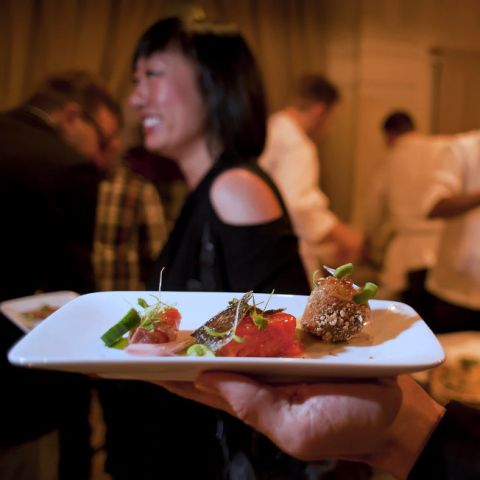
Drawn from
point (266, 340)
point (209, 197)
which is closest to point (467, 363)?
point (209, 197)

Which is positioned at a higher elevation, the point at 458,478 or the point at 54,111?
the point at 54,111

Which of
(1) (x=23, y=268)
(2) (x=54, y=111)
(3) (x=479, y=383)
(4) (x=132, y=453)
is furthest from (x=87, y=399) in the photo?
(3) (x=479, y=383)

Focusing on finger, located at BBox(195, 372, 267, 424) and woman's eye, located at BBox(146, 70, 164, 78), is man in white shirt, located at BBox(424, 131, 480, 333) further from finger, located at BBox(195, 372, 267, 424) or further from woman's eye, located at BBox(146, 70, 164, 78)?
finger, located at BBox(195, 372, 267, 424)

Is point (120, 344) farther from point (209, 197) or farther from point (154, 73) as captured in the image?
point (154, 73)

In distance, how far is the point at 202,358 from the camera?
1.71 ft

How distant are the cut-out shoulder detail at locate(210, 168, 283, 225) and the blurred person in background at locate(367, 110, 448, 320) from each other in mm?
1540

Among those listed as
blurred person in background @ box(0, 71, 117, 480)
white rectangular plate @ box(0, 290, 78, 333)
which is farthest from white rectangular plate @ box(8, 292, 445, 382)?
blurred person in background @ box(0, 71, 117, 480)

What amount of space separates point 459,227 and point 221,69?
1.29m

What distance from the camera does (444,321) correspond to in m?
1.97

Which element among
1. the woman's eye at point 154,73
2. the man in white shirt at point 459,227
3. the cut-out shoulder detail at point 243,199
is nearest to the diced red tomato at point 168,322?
the cut-out shoulder detail at point 243,199

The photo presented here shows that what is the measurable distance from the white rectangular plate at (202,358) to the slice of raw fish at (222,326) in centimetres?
5

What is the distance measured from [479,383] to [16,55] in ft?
7.88

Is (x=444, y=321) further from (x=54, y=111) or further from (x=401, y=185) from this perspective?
(x=54, y=111)

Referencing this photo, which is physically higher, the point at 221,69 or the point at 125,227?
the point at 221,69
